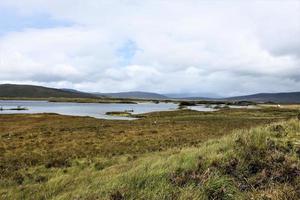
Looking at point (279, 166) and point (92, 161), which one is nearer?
point (279, 166)

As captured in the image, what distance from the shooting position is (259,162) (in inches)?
362

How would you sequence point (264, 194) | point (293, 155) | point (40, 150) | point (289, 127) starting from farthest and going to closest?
point (40, 150)
point (289, 127)
point (293, 155)
point (264, 194)

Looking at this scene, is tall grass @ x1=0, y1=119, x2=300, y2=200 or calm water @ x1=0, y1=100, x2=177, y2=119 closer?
tall grass @ x1=0, y1=119, x2=300, y2=200

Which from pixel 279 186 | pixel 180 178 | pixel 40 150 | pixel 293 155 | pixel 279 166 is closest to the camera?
pixel 279 186

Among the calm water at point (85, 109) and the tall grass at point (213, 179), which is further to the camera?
the calm water at point (85, 109)

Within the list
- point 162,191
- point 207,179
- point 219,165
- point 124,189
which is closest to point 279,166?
point 219,165

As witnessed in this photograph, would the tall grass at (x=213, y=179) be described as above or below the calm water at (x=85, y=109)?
above

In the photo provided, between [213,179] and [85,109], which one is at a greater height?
[213,179]

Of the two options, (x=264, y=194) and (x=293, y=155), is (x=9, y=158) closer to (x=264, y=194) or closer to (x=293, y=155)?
(x=293, y=155)

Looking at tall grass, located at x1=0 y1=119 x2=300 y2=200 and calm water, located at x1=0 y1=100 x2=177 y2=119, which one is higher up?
tall grass, located at x1=0 y1=119 x2=300 y2=200

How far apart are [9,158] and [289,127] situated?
13674 millimetres

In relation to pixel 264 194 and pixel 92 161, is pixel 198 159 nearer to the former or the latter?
pixel 264 194

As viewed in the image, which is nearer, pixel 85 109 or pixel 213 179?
pixel 213 179

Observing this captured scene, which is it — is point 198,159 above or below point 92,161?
above
